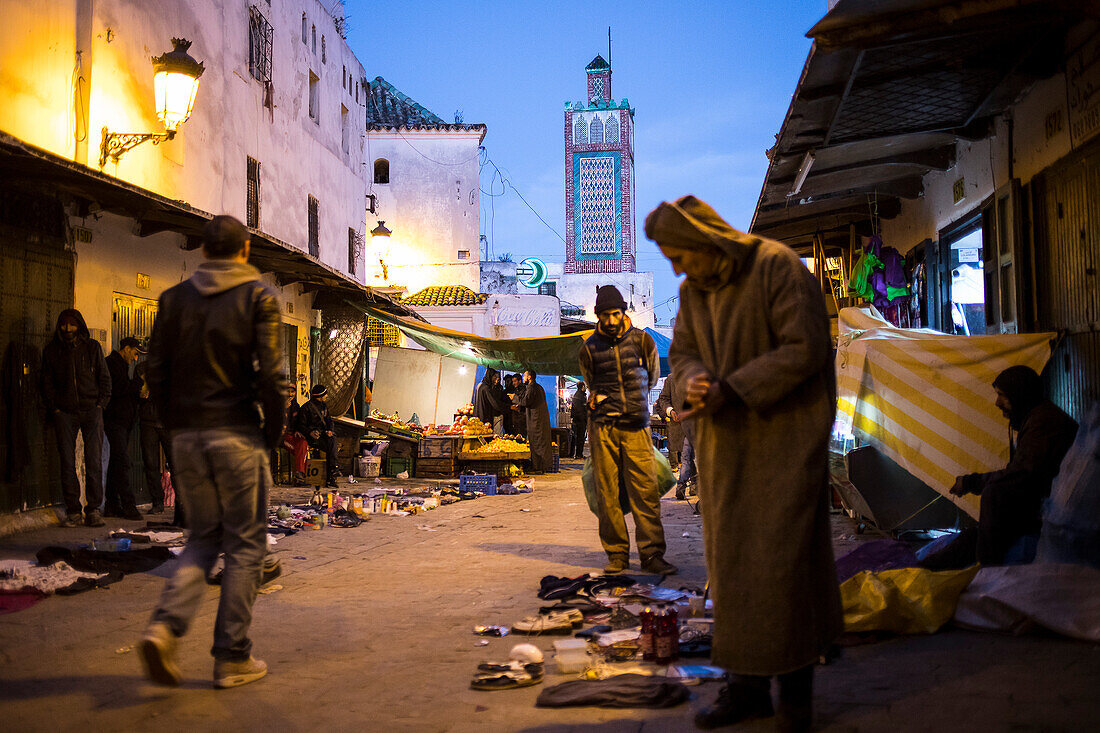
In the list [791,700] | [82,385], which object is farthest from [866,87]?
[82,385]

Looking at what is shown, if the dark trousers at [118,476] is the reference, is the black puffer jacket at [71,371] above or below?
above

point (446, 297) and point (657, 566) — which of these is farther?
point (446, 297)

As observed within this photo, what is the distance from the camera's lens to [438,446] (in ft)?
55.1

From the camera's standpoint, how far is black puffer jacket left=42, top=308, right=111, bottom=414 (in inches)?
356

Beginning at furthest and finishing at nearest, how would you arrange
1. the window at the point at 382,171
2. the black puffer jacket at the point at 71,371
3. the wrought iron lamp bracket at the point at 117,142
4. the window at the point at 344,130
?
1. the window at the point at 382,171
2. the window at the point at 344,130
3. the wrought iron lamp bracket at the point at 117,142
4. the black puffer jacket at the point at 71,371

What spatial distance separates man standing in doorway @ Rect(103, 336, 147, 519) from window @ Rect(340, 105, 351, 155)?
12.9m

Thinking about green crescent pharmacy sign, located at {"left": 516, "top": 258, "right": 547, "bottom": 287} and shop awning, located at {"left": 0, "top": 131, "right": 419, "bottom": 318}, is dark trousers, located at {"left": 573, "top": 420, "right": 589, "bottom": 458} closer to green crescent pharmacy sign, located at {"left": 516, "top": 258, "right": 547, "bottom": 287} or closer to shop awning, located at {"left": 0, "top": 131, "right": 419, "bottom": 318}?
shop awning, located at {"left": 0, "top": 131, "right": 419, "bottom": 318}

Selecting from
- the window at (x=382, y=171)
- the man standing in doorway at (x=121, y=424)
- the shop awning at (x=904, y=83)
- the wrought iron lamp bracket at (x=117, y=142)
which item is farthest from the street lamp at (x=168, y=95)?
the window at (x=382, y=171)

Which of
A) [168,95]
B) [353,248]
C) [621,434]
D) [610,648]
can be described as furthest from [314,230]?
[610,648]

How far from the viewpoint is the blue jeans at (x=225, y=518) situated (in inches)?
154

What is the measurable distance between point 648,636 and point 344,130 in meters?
20.3

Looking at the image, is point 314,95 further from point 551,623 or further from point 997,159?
point 551,623

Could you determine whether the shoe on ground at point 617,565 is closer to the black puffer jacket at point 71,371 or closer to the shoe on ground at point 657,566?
the shoe on ground at point 657,566

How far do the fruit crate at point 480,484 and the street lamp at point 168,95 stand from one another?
662cm
